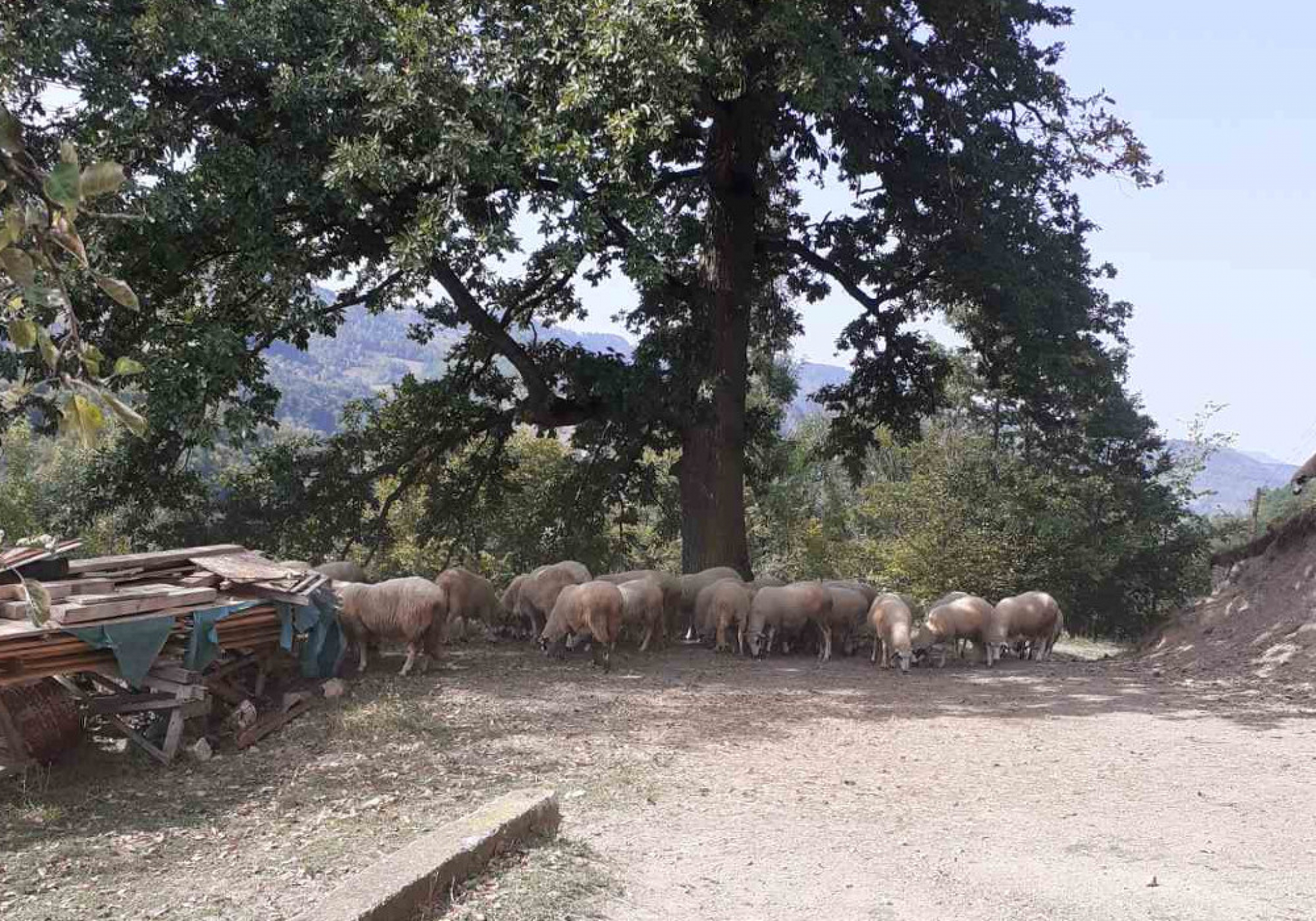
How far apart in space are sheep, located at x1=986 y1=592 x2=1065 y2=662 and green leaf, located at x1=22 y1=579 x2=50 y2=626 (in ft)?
45.9

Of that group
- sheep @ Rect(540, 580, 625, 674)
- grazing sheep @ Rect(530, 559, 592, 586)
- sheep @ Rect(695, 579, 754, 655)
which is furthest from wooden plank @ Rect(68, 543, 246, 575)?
sheep @ Rect(695, 579, 754, 655)

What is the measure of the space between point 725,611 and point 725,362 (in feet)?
15.8

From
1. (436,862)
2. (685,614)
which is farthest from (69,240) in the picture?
(685,614)

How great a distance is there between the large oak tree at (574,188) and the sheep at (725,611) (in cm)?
272

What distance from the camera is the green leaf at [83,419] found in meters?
1.79

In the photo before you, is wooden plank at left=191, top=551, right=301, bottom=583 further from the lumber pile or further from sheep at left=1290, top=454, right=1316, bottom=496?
sheep at left=1290, top=454, right=1316, bottom=496

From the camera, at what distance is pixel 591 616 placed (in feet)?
43.1

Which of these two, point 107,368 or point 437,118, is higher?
point 437,118

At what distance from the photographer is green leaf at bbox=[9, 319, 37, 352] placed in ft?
5.90

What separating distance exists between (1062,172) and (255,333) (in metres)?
Answer: 11.6

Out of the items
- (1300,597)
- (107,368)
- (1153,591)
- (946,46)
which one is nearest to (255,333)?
(107,368)

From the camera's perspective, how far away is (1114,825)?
7.08 m

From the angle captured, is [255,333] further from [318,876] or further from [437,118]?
[318,876]

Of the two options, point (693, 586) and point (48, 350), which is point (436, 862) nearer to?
point (48, 350)
